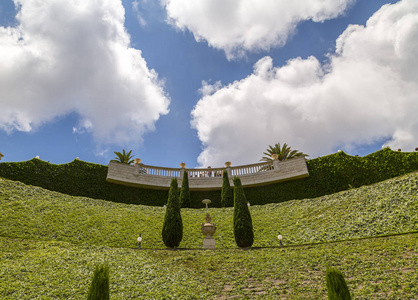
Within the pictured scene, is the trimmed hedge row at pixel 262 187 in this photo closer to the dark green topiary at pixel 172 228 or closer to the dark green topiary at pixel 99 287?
the dark green topiary at pixel 172 228

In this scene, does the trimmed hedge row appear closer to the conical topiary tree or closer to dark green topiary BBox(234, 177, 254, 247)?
the conical topiary tree

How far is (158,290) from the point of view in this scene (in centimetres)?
842

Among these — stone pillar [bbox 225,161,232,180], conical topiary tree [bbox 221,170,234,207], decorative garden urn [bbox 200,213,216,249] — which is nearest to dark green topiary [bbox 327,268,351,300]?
decorative garden urn [bbox 200,213,216,249]

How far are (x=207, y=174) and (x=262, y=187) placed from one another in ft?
20.8

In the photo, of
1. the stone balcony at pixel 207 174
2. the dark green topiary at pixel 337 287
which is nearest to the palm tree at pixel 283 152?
the stone balcony at pixel 207 174

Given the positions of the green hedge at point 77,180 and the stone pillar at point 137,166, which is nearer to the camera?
the green hedge at point 77,180

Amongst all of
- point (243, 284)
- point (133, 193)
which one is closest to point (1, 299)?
point (243, 284)

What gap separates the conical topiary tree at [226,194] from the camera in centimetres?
2641

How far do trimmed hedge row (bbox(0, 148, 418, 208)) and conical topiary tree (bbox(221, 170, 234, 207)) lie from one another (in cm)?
271

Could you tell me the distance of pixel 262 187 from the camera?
2920cm

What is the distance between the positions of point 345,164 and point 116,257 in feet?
73.1

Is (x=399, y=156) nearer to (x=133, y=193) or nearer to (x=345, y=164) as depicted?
(x=345, y=164)

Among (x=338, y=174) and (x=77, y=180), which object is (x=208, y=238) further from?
(x=77, y=180)

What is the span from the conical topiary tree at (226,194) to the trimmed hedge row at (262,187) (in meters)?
2.71
